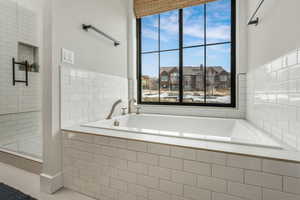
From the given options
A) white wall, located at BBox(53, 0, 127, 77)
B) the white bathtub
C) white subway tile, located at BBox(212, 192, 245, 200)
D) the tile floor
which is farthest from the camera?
the white bathtub

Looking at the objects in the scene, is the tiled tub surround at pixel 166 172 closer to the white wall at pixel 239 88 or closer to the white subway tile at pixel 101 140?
the white subway tile at pixel 101 140

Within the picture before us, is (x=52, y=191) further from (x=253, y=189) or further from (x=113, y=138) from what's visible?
(x=253, y=189)

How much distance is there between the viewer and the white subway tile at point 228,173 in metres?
0.78

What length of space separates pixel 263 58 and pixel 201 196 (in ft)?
4.04

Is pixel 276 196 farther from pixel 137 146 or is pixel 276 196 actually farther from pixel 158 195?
pixel 137 146

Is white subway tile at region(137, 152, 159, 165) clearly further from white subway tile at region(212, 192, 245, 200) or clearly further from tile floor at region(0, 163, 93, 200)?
tile floor at region(0, 163, 93, 200)

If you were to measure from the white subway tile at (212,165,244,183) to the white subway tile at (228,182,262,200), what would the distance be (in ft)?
0.10

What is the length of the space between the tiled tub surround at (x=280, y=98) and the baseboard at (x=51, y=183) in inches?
69.6

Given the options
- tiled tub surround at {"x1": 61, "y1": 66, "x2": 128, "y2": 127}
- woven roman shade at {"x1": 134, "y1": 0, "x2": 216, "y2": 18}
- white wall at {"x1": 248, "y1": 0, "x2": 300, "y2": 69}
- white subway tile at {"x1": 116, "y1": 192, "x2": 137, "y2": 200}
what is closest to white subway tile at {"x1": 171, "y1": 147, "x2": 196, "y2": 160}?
white subway tile at {"x1": 116, "y1": 192, "x2": 137, "y2": 200}

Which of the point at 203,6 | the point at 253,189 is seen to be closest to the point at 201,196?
the point at 253,189

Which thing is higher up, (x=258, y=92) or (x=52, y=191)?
(x=258, y=92)

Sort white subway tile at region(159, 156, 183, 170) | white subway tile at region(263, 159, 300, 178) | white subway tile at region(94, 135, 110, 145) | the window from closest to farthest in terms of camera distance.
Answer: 1. white subway tile at region(263, 159, 300, 178)
2. white subway tile at region(159, 156, 183, 170)
3. white subway tile at region(94, 135, 110, 145)
4. the window

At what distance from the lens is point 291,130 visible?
2.78 ft

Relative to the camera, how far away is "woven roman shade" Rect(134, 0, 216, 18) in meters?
2.00
